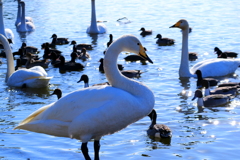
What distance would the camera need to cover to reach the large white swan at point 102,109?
5910 mm

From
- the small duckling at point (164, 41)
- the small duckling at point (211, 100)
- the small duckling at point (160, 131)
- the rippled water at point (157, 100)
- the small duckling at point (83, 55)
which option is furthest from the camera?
the small duckling at point (164, 41)

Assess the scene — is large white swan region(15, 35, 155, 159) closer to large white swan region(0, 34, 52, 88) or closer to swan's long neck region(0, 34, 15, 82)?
large white swan region(0, 34, 52, 88)

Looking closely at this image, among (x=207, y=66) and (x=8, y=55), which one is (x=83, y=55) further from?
(x=207, y=66)

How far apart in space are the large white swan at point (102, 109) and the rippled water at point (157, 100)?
1.26 m

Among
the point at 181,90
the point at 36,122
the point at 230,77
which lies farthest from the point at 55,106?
the point at 230,77

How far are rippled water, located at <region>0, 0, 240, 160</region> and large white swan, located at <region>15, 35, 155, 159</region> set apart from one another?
Answer: 126 cm

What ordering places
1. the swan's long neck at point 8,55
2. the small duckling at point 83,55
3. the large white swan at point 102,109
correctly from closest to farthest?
the large white swan at point 102,109 → the swan's long neck at point 8,55 → the small duckling at point 83,55

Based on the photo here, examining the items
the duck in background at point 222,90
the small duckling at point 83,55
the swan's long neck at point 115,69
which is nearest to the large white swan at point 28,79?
the small duckling at point 83,55

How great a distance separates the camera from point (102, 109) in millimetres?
5891

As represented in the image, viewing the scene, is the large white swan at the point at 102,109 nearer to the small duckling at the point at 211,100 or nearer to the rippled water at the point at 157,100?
the rippled water at the point at 157,100

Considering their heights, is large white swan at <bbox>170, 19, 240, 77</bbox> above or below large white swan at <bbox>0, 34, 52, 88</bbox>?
above

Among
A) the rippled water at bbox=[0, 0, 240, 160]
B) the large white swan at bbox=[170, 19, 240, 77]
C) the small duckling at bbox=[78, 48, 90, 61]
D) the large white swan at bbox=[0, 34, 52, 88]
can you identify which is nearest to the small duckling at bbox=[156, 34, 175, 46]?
the rippled water at bbox=[0, 0, 240, 160]

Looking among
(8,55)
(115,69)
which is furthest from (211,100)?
(8,55)

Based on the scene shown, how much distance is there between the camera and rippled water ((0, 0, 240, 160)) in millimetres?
7605
